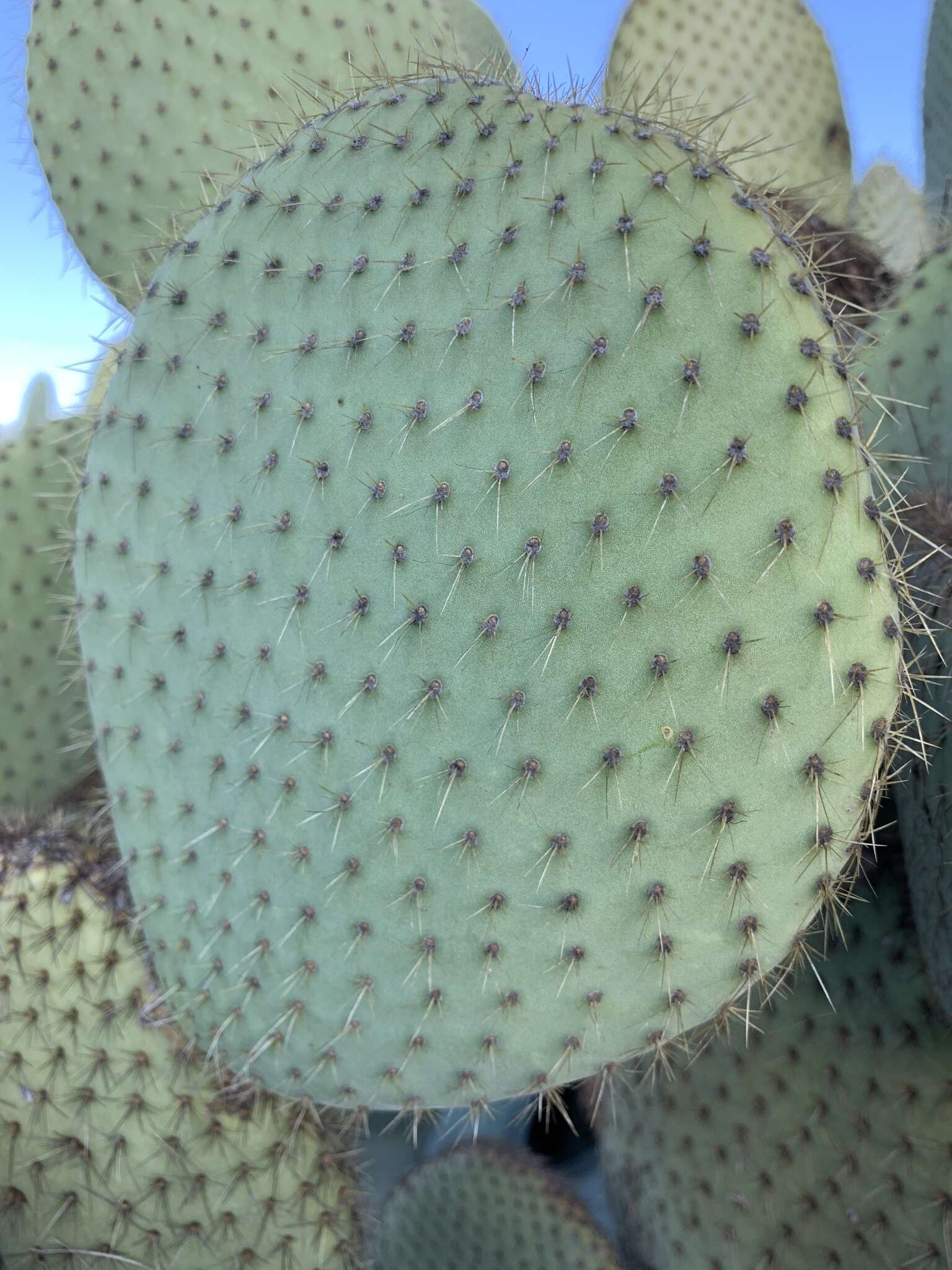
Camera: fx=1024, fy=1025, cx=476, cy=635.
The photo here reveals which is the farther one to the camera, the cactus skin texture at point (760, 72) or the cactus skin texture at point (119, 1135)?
the cactus skin texture at point (760, 72)

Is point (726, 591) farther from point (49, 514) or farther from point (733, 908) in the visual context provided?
point (49, 514)

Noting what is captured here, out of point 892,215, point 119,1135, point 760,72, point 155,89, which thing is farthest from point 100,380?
point 892,215

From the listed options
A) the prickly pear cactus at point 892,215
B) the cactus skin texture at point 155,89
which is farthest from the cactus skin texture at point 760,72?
the cactus skin texture at point 155,89

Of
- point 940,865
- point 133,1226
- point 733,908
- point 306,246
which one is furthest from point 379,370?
point 133,1226

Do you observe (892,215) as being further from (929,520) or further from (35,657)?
(35,657)

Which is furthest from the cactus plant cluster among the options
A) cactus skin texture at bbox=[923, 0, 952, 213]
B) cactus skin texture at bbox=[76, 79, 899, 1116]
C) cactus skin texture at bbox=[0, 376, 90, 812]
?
cactus skin texture at bbox=[923, 0, 952, 213]

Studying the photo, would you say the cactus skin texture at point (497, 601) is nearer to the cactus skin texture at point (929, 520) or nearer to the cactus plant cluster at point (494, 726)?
the cactus plant cluster at point (494, 726)

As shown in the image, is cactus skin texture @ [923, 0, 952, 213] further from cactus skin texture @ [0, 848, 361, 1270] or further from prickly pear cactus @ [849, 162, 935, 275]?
cactus skin texture @ [0, 848, 361, 1270]
